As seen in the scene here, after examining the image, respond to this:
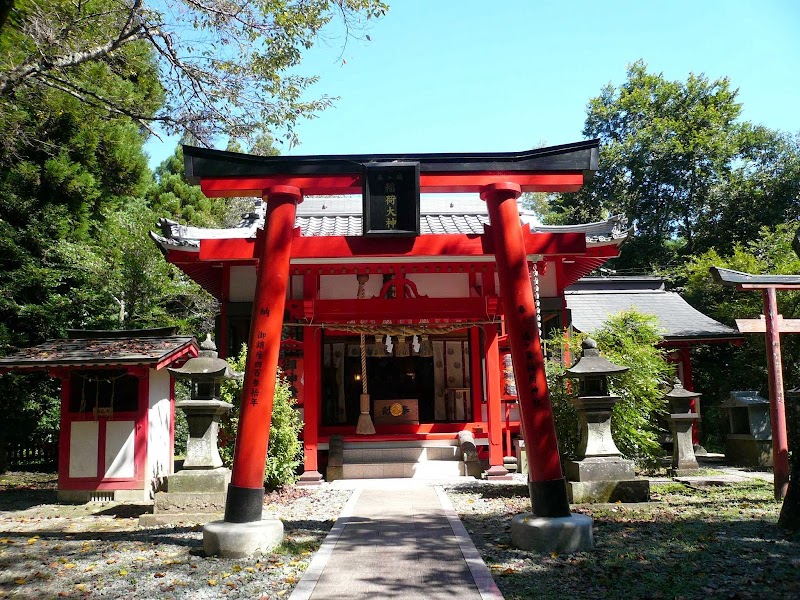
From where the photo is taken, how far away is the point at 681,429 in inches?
486

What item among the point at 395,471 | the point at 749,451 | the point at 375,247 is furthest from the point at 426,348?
the point at 375,247

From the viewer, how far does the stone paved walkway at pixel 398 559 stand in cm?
498

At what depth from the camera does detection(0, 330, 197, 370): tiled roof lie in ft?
34.1

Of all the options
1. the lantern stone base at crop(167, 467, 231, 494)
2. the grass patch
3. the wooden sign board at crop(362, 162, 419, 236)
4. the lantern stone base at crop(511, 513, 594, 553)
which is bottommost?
the grass patch

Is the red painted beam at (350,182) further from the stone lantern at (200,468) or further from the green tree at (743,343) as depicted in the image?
the green tree at (743,343)

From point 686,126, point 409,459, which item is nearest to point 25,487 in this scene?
point 409,459

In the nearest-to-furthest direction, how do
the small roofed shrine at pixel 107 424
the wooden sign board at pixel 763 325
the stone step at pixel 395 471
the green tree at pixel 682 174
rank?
1. the wooden sign board at pixel 763 325
2. the small roofed shrine at pixel 107 424
3. the stone step at pixel 395 471
4. the green tree at pixel 682 174

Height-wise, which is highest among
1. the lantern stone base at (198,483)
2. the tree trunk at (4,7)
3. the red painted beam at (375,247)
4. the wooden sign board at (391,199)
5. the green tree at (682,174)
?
the green tree at (682,174)

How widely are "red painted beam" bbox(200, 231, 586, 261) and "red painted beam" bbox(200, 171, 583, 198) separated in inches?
23.0

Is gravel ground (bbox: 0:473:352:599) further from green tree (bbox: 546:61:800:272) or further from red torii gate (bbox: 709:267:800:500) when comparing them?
green tree (bbox: 546:61:800:272)

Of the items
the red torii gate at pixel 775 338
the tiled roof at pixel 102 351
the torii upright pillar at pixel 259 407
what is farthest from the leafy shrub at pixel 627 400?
the tiled roof at pixel 102 351

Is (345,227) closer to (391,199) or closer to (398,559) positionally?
(391,199)

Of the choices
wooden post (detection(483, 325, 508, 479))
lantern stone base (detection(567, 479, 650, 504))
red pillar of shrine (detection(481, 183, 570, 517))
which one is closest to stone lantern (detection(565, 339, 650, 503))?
lantern stone base (detection(567, 479, 650, 504))

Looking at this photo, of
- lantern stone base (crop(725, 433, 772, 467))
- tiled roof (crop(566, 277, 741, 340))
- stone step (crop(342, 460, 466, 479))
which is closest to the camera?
stone step (crop(342, 460, 466, 479))
